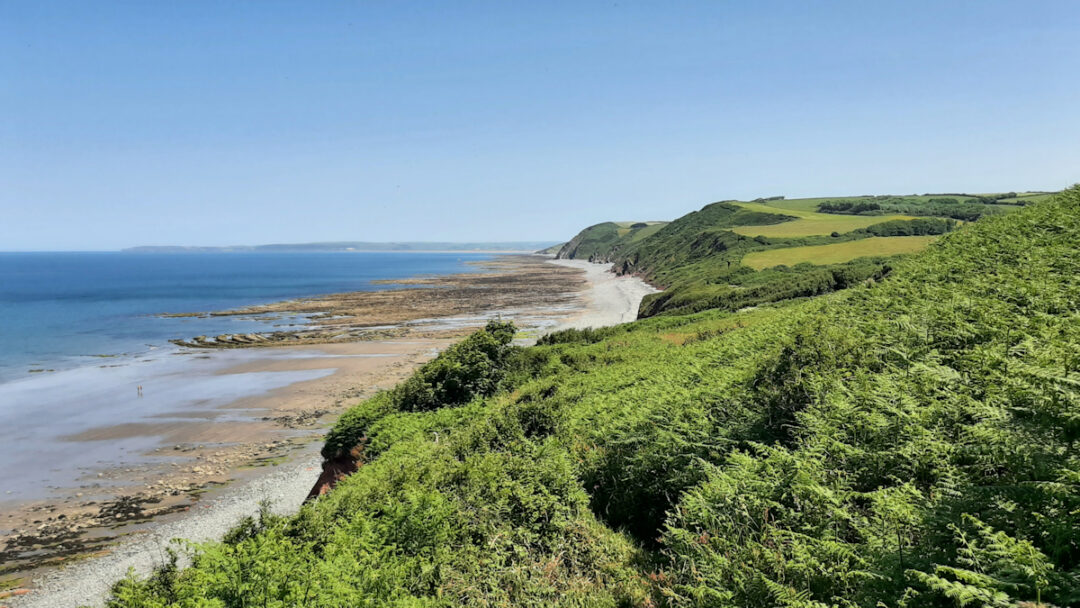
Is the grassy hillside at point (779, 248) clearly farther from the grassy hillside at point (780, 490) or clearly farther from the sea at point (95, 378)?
the sea at point (95, 378)

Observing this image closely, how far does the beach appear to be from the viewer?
20016 mm

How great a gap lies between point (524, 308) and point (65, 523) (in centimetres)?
6749

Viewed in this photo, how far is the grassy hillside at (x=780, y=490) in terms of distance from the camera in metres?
5.39

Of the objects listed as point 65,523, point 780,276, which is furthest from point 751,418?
point 780,276

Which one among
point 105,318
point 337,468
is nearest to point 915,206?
point 337,468

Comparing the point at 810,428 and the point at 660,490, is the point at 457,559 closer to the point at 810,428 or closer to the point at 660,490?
the point at 660,490

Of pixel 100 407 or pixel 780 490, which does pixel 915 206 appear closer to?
pixel 780 490

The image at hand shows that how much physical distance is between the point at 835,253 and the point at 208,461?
238 feet

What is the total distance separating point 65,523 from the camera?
22594mm

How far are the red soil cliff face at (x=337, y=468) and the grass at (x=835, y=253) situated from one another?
6123 cm

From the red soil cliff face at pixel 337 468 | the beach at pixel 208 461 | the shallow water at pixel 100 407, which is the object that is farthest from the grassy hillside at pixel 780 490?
the shallow water at pixel 100 407

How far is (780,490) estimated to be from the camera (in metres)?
7.85

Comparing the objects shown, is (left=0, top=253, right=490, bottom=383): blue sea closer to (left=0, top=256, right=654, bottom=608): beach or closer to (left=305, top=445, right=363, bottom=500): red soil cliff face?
(left=0, top=256, right=654, bottom=608): beach

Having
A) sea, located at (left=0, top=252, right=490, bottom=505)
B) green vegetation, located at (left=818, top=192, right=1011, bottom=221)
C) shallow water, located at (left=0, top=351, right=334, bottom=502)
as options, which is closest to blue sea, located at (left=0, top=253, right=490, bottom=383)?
sea, located at (left=0, top=252, right=490, bottom=505)
